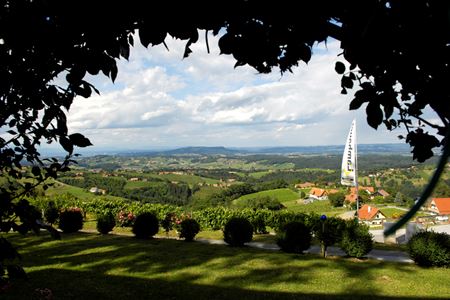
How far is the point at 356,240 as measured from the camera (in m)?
14.1

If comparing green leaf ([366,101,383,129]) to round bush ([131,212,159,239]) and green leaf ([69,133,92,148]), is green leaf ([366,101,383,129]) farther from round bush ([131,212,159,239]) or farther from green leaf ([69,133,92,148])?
round bush ([131,212,159,239])

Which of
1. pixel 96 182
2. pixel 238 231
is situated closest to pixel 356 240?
pixel 238 231

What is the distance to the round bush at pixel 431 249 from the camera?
12195 millimetres

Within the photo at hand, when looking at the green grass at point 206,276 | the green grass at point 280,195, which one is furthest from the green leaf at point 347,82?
the green grass at point 280,195

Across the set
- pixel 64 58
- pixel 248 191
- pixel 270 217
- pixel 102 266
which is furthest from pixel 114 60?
pixel 248 191

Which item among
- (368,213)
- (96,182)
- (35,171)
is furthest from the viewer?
(96,182)

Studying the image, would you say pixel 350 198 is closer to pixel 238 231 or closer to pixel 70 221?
pixel 238 231

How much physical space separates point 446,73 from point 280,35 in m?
0.73

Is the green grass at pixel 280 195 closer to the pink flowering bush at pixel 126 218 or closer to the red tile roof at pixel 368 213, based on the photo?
the red tile roof at pixel 368 213

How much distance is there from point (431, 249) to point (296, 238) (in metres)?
4.56

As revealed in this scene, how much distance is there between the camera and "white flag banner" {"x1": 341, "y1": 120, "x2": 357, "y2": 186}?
1948 centimetres

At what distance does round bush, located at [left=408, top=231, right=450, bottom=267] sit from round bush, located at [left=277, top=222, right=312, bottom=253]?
11.9 ft

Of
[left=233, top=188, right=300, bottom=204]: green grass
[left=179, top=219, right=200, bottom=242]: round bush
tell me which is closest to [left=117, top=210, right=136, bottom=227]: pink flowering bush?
[left=179, top=219, right=200, bottom=242]: round bush

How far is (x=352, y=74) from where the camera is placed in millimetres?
2256
